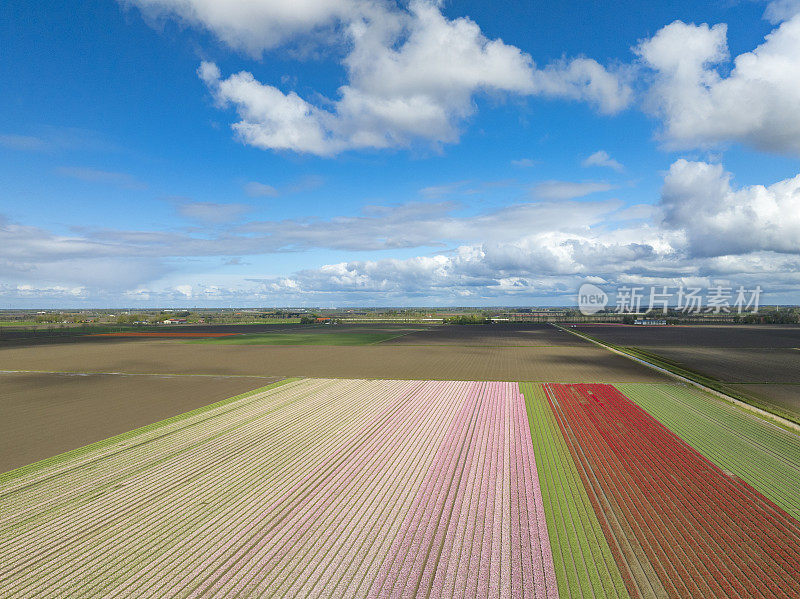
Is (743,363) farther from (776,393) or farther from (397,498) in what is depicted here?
(397,498)

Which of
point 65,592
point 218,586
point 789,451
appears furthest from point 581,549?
point 789,451

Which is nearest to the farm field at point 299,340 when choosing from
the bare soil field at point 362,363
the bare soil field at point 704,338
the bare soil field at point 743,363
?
the bare soil field at point 362,363

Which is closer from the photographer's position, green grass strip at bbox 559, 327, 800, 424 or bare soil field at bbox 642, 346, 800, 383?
green grass strip at bbox 559, 327, 800, 424

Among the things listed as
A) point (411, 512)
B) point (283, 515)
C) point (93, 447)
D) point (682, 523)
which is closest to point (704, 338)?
point (682, 523)

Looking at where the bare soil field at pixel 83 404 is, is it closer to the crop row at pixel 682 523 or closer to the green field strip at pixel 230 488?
the green field strip at pixel 230 488

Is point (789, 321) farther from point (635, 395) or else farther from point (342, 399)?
point (342, 399)

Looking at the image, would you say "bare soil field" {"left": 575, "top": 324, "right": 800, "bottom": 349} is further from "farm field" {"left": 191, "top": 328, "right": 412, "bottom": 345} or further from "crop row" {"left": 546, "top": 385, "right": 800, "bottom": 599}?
"crop row" {"left": 546, "top": 385, "right": 800, "bottom": 599}

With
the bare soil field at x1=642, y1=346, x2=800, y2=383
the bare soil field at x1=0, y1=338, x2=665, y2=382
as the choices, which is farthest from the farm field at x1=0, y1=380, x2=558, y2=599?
the bare soil field at x1=642, y1=346, x2=800, y2=383
